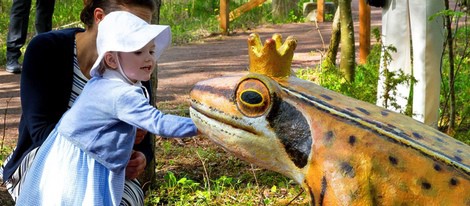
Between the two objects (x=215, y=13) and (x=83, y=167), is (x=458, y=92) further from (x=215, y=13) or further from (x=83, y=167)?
(x=215, y=13)

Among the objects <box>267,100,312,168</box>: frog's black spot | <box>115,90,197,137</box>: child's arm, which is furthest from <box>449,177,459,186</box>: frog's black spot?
<box>115,90,197,137</box>: child's arm

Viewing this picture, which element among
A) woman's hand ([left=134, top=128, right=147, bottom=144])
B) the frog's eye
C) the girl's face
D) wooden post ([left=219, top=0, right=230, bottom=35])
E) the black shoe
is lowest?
the black shoe

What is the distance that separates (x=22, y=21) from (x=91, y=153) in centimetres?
645

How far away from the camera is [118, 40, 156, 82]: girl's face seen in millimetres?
3102

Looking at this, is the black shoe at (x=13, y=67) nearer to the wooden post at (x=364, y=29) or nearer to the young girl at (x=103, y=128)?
the wooden post at (x=364, y=29)

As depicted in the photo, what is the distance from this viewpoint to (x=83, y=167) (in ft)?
10.5

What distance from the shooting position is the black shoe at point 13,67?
948cm

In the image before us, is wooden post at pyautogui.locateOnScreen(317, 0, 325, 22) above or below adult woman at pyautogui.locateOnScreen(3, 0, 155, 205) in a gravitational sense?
below

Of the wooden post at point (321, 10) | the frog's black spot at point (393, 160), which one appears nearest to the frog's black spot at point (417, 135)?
the frog's black spot at point (393, 160)

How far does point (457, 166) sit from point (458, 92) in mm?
4688

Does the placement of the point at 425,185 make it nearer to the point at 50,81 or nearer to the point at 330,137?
the point at 330,137

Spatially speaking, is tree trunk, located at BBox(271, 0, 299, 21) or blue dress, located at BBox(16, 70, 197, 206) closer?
blue dress, located at BBox(16, 70, 197, 206)

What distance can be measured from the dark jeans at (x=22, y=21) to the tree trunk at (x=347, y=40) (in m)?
3.27

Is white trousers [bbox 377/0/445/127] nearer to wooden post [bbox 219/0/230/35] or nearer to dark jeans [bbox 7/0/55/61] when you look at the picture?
dark jeans [bbox 7/0/55/61]
